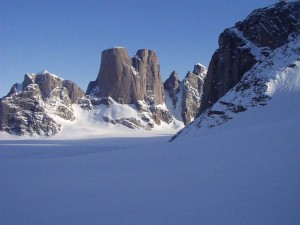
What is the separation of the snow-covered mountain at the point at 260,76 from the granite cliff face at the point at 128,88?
78.0 metres

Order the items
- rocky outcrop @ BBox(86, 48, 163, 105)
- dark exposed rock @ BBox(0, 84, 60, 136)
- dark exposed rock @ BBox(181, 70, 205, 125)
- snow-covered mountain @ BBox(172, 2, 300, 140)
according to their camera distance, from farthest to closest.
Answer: dark exposed rock @ BBox(181, 70, 205, 125) < rocky outcrop @ BBox(86, 48, 163, 105) < dark exposed rock @ BBox(0, 84, 60, 136) < snow-covered mountain @ BBox(172, 2, 300, 140)

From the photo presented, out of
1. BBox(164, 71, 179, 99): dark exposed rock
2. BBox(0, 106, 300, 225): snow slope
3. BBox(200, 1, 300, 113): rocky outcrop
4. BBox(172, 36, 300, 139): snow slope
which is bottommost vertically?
BBox(0, 106, 300, 225): snow slope

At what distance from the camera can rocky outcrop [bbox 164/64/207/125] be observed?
151500 millimetres

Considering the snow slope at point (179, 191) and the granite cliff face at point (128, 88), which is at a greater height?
the granite cliff face at point (128, 88)

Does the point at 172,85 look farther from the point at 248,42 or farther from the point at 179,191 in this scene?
the point at 179,191

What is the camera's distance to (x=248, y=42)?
52.7 meters

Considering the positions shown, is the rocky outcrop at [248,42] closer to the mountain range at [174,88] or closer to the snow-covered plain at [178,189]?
the mountain range at [174,88]

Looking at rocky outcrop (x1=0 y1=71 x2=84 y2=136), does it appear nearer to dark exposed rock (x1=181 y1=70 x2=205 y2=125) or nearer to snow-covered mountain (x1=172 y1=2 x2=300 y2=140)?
dark exposed rock (x1=181 y1=70 x2=205 y2=125)

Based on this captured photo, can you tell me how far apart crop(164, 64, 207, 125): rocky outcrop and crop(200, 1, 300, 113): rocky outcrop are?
308 ft

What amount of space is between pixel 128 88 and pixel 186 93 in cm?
3108

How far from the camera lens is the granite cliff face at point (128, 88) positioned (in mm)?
132500

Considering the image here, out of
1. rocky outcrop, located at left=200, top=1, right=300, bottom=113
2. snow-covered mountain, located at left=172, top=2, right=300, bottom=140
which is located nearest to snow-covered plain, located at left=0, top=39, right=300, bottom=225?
snow-covered mountain, located at left=172, top=2, right=300, bottom=140

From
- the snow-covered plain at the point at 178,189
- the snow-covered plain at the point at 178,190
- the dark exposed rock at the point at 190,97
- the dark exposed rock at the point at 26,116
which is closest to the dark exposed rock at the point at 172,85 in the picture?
the dark exposed rock at the point at 190,97

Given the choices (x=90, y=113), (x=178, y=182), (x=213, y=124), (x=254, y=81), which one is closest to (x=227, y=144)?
(x=178, y=182)
